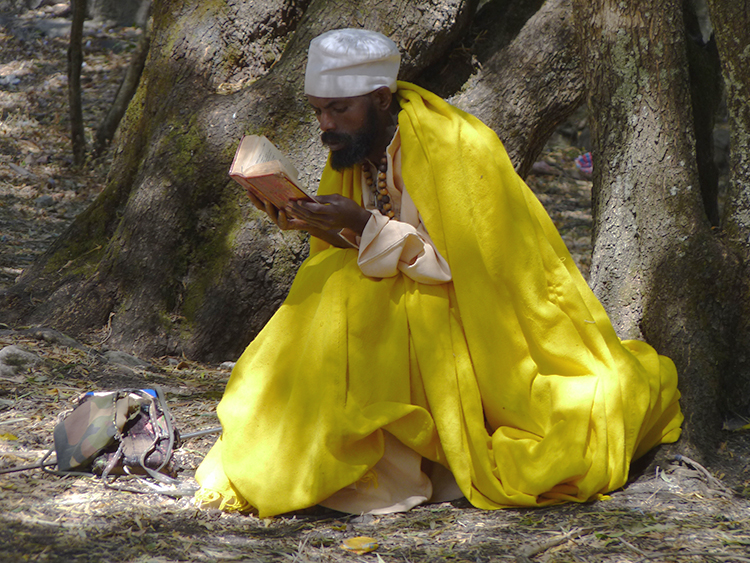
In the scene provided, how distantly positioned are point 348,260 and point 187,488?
1.07 metres

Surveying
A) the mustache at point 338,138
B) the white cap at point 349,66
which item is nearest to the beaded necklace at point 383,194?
the mustache at point 338,138

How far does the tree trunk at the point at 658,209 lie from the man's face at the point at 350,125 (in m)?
1.10

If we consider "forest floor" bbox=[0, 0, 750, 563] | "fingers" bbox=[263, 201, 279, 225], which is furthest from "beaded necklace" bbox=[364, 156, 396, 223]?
"forest floor" bbox=[0, 0, 750, 563]

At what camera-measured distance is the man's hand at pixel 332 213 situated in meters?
2.83

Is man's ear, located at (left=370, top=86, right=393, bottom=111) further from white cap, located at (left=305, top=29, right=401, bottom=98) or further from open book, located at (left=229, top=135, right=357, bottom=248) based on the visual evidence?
open book, located at (left=229, top=135, right=357, bottom=248)

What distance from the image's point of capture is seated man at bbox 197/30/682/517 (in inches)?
107

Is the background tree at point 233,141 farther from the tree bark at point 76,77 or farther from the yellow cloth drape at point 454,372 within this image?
the tree bark at point 76,77

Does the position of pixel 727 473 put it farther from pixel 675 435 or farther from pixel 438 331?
pixel 438 331

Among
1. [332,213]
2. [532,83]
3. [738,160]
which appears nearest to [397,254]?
[332,213]

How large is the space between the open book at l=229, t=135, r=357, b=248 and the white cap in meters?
0.34

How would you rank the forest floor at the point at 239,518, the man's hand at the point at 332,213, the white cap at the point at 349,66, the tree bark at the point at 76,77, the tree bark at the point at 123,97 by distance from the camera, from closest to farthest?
the forest floor at the point at 239,518, the man's hand at the point at 332,213, the white cap at the point at 349,66, the tree bark at the point at 76,77, the tree bark at the point at 123,97

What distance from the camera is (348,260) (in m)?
2.95

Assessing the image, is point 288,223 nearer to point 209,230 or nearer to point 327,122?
point 327,122

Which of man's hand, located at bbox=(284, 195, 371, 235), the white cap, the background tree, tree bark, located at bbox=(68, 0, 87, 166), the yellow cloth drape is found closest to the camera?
the yellow cloth drape
